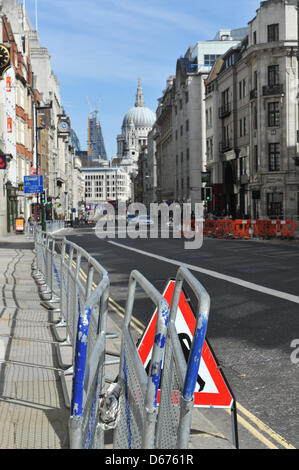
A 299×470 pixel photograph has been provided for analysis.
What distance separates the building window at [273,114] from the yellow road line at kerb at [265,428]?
47.2 m

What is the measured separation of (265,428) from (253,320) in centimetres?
434

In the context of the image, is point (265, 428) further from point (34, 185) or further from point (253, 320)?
point (34, 185)

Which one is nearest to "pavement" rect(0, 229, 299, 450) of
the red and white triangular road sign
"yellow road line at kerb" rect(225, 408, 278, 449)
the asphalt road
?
"yellow road line at kerb" rect(225, 408, 278, 449)

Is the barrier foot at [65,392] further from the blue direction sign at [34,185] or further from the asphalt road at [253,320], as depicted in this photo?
the blue direction sign at [34,185]

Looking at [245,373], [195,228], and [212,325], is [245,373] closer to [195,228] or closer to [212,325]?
[212,325]

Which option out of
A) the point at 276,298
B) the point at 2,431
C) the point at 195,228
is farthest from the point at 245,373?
the point at 195,228

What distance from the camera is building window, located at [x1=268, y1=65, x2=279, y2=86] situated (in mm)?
50000

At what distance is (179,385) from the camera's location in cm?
289

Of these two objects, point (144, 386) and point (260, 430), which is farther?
point (260, 430)

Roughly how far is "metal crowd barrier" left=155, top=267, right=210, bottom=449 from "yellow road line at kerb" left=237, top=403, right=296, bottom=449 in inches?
62.7

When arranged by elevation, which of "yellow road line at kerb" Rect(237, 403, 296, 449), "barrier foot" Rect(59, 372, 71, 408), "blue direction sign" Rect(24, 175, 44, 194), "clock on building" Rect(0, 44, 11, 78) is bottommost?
"yellow road line at kerb" Rect(237, 403, 296, 449)

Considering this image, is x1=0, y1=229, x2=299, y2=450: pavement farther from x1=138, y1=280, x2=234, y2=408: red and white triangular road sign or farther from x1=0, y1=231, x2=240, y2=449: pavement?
x1=138, y1=280, x2=234, y2=408: red and white triangular road sign

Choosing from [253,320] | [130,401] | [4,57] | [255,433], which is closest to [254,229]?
[4,57]

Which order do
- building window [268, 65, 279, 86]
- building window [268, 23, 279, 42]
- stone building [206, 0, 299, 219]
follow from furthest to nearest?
building window [268, 65, 279, 86] < building window [268, 23, 279, 42] < stone building [206, 0, 299, 219]
